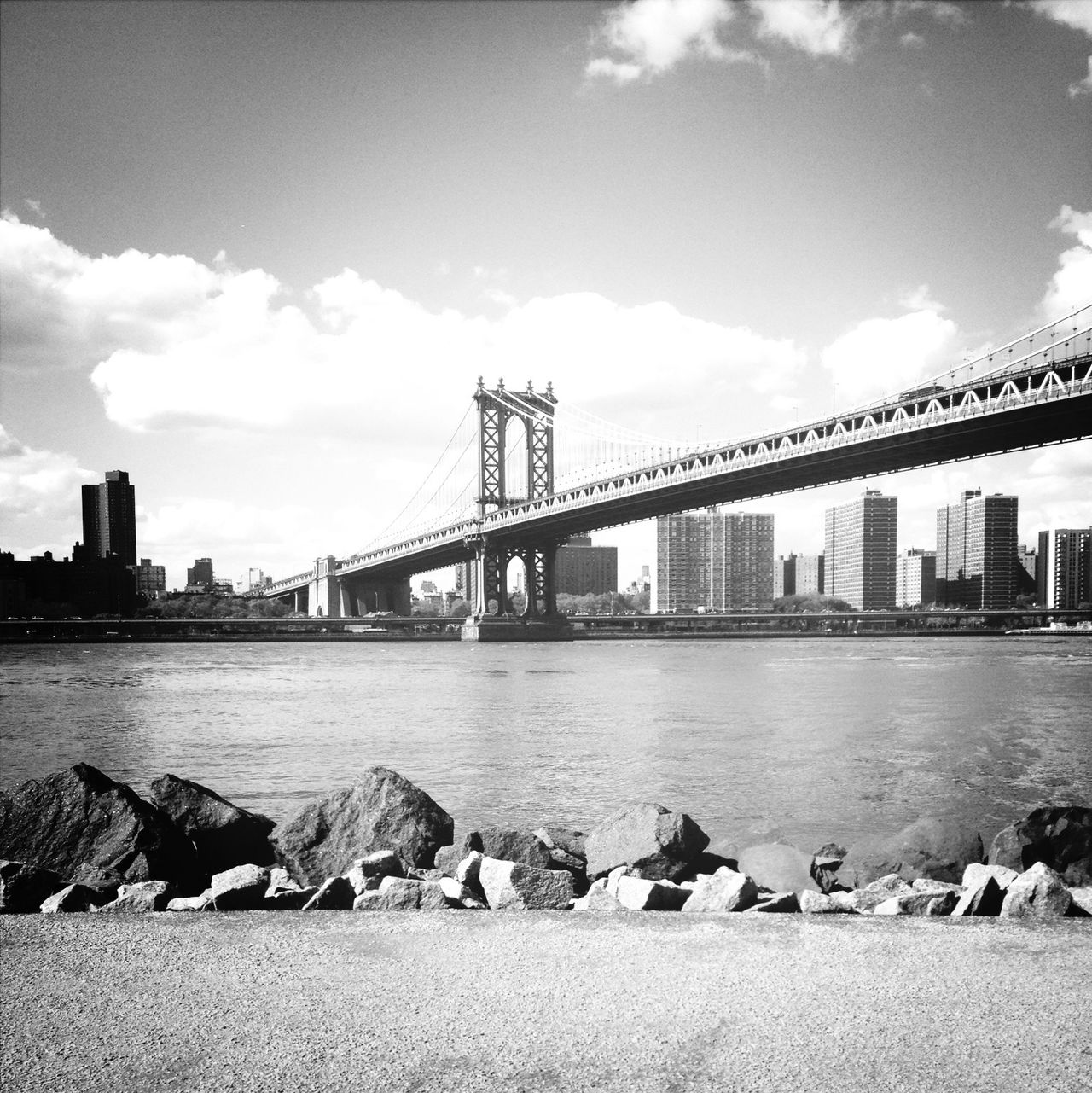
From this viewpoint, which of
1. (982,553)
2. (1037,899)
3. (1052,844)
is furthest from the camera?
(982,553)

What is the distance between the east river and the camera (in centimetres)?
1006

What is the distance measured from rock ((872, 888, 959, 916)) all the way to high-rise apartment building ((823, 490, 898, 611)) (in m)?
138

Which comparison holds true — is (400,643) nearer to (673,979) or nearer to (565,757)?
(565,757)

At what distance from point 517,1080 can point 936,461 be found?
1711 inches

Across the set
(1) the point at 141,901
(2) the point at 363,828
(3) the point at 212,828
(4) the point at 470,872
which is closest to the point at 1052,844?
(4) the point at 470,872

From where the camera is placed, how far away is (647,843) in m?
5.94

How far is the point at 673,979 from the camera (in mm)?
Result: 3730

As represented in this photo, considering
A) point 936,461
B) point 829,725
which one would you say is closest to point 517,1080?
point 829,725

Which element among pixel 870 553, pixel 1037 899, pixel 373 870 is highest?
pixel 870 553

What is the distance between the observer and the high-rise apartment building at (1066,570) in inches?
3954

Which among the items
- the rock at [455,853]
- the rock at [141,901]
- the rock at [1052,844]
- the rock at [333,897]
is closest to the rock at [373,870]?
Answer: the rock at [333,897]

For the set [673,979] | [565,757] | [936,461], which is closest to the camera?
[673,979]

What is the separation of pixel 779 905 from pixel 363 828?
3019mm

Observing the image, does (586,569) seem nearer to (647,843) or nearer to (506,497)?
(506,497)
